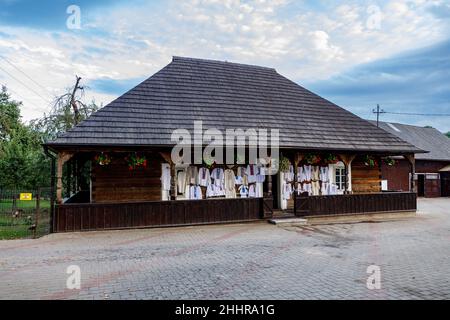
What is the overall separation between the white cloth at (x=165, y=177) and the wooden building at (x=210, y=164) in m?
0.05

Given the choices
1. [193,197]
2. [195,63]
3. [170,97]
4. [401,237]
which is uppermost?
[195,63]

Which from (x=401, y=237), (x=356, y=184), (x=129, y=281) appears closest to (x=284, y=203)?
(x=356, y=184)

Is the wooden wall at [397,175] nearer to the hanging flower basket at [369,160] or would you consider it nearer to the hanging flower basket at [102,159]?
the hanging flower basket at [369,160]

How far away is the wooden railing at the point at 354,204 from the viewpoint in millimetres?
13094

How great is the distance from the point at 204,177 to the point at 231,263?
21.0 ft

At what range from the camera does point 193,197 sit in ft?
42.8

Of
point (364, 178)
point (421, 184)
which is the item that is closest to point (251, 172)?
point (364, 178)

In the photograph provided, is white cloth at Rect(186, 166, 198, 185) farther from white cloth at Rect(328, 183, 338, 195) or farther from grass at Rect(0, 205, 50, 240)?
white cloth at Rect(328, 183, 338, 195)

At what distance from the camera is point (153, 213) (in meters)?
11.4

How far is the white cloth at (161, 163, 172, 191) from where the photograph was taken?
12.8 meters

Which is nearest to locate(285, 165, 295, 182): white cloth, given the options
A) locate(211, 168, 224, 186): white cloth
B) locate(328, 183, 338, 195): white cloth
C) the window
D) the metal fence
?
locate(328, 183, 338, 195): white cloth
